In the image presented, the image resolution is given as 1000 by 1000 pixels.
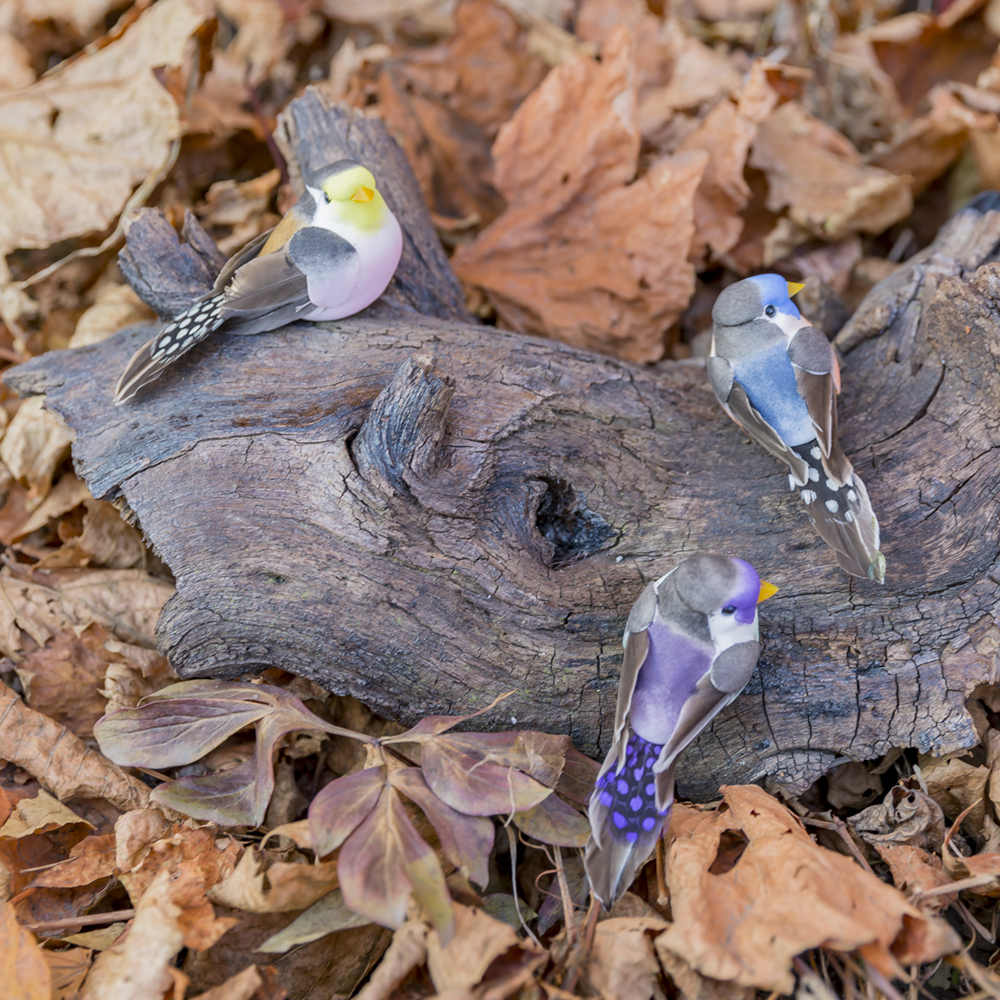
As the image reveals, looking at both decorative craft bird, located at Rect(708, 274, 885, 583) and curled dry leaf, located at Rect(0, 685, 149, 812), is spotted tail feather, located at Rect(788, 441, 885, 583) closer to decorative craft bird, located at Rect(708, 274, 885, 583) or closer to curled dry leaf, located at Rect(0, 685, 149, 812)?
decorative craft bird, located at Rect(708, 274, 885, 583)

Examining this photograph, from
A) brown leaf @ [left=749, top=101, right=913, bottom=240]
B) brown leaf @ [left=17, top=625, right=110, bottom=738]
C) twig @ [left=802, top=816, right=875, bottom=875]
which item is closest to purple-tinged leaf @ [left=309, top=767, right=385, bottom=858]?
brown leaf @ [left=17, top=625, right=110, bottom=738]

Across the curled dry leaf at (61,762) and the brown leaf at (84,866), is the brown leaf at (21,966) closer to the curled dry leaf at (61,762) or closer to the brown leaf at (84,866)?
the brown leaf at (84,866)

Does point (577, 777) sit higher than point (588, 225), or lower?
lower

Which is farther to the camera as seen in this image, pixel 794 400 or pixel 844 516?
pixel 794 400

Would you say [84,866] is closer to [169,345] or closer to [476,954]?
[476,954]

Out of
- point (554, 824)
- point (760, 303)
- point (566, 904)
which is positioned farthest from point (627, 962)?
point (760, 303)

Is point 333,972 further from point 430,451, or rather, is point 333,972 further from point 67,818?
point 430,451
